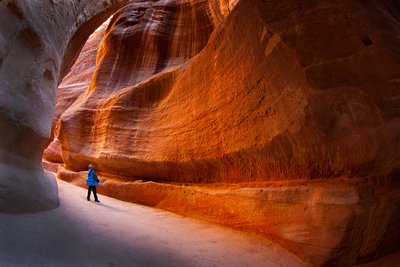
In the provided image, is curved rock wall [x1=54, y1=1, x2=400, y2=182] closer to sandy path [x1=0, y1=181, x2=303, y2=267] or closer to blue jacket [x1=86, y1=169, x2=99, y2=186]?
sandy path [x1=0, y1=181, x2=303, y2=267]

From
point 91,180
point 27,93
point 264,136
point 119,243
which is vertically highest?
point 27,93

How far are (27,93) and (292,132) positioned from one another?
11.9ft

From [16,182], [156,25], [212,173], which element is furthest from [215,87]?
[156,25]

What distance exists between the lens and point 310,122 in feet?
12.0

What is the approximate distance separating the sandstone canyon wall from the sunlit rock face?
9.20 ft

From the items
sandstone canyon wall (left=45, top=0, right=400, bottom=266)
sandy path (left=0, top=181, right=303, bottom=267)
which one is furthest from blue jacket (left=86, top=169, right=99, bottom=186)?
sandy path (left=0, top=181, right=303, bottom=267)

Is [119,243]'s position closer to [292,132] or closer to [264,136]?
[264,136]

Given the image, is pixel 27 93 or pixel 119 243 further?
pixel 27 93

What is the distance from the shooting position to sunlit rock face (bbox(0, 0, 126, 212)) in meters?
2.99

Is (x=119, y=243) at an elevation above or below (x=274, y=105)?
below

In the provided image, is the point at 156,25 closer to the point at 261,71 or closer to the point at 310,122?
the point at 261,71

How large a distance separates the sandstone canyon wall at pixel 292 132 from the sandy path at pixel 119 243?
1.58ft

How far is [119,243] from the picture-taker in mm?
3197

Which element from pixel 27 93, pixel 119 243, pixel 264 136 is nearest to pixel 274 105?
pixel 264 136
